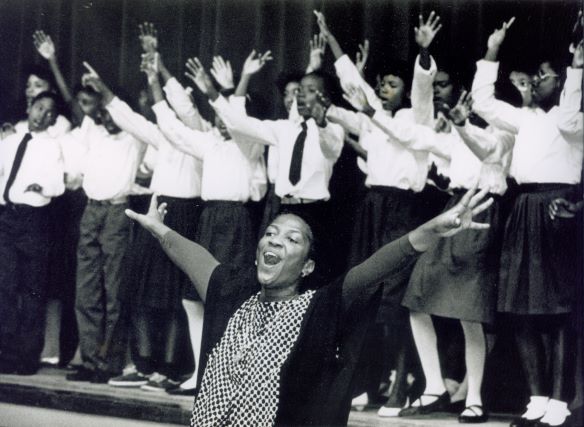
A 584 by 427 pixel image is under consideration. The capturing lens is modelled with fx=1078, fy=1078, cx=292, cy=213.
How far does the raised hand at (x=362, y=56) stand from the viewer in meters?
5.49

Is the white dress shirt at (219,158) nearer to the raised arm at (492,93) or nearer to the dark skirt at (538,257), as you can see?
the raised arm at (492,93)

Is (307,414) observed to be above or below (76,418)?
above

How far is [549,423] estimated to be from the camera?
4.71m

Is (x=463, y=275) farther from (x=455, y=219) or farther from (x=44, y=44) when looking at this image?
(x=44, y=44)

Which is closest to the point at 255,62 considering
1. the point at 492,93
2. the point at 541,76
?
the point at 492,93

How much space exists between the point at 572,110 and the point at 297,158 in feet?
4.72

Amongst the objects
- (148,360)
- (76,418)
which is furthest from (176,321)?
(76,418)

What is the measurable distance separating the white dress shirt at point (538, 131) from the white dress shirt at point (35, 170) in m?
2.52

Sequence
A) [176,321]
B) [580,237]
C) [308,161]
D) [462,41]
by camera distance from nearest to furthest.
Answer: [580,237] → [462,41] → [308,161] → [176,321]

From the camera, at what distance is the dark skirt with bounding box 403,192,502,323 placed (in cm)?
503

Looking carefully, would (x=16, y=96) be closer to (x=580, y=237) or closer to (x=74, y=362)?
(x=74, y=362)

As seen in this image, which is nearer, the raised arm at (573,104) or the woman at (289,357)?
the woman at (289,357)

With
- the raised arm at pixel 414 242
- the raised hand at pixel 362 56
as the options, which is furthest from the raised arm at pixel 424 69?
the raised arm at pixel 414 242

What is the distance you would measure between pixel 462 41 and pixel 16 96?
9.07 ft
